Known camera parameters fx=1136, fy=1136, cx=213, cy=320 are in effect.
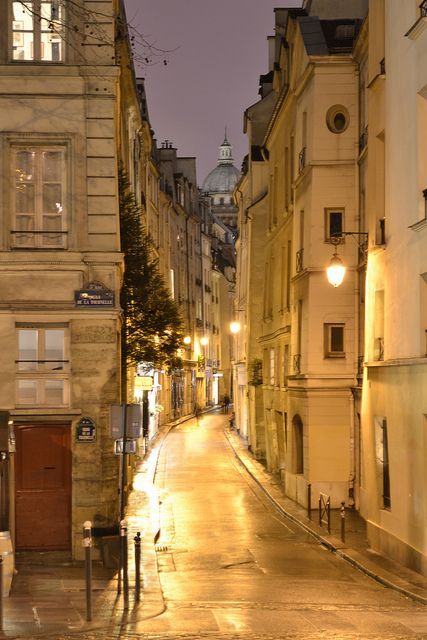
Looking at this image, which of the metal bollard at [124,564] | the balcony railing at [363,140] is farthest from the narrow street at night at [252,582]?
the balcony railing at [363,140]

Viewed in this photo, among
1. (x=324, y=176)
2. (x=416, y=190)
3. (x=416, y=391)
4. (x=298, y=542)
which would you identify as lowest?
(x=298, y=542)

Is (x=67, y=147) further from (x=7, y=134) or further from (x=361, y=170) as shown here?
(x=361, y=170)

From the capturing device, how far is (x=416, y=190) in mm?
18656

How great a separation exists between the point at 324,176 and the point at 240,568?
13.0m

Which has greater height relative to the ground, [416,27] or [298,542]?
[416,27]

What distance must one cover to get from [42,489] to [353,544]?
23.4 feet

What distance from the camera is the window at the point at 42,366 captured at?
61.9ft

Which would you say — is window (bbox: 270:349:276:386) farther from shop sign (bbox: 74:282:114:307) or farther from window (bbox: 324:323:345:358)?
shop sign (bbox: 74:282:114:307)

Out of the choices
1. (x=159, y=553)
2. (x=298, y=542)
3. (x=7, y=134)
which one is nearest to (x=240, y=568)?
(x=159, y=553)

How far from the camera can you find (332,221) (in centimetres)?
2992

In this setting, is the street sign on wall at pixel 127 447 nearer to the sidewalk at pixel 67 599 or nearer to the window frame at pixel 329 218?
the sidewalk at pixel 67 599

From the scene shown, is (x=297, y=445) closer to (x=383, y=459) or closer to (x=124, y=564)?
(x=383, y=459)

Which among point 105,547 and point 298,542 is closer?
point 105,547

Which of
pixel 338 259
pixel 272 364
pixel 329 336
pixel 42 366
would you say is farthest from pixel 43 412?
pixel 272 364
